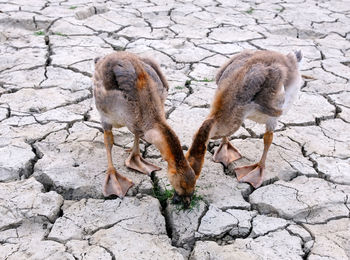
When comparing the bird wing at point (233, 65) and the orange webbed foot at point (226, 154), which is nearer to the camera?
the bird wing at point (233, 65)

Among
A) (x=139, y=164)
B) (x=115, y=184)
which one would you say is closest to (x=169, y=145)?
(x=115, y=184)

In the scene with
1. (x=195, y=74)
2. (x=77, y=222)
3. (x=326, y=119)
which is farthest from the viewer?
(x=195, y=74)

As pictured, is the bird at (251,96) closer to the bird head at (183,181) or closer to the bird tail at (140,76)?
the bird head at (183,181)

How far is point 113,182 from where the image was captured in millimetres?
3521

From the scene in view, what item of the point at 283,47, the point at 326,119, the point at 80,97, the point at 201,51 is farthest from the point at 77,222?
the point at 283,47

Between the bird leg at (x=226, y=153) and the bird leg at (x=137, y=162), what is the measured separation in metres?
0.60

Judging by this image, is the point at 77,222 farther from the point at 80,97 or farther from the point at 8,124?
the point at 80,97

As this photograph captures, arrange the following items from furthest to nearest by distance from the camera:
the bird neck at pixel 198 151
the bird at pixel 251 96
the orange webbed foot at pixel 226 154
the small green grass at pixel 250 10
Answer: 1. the small green grass at pixel 250 10
2. the orange webbed foot at pixel 226 154
3. the bird at pixel 251 96
4. the bird neck at pixel 198 151

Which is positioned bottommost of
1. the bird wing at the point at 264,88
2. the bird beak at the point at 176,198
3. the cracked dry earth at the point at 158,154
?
the cracked dry earth at the point at 158,154

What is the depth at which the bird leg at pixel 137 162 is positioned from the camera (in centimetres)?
380

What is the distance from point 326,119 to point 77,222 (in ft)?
9.84

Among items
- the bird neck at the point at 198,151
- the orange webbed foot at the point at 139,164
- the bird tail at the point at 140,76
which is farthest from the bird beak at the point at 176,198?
the bird tail at the point at 140,76

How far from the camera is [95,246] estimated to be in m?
2.99

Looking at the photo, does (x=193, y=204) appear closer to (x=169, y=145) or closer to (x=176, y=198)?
(x=176, y=198)
